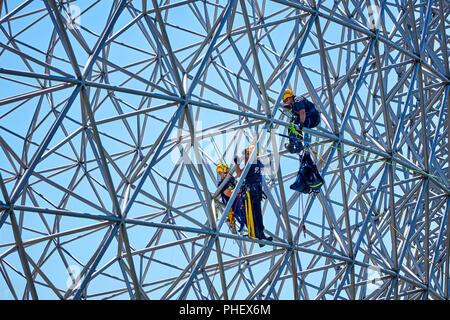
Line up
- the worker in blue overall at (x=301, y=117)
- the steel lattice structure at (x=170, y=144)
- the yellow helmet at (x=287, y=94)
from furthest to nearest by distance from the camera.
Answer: the steel lattice structure at (x=170, y=144) → the yellow helmet at (x=287, y=94) → the worker in blue overall at (x=301, y=117)

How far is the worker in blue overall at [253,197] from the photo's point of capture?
1798cm

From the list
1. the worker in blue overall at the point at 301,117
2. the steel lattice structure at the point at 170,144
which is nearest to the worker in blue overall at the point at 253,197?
the worker in blue overall at the point at 301,117

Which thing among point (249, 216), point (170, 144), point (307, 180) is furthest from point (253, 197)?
point (170, 144)

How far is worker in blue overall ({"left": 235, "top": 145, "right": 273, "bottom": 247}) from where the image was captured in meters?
18.0

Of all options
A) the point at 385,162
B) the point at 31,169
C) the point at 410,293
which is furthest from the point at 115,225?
the point at 410,293

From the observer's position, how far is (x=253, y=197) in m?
18.2

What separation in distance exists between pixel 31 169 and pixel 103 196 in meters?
13.5

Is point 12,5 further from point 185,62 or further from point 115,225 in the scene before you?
point 115,225

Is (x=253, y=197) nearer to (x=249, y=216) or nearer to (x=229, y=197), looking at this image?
(x=249, y=216)

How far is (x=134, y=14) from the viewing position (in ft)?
83.4

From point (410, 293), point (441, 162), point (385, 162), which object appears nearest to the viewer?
point (385, 162)

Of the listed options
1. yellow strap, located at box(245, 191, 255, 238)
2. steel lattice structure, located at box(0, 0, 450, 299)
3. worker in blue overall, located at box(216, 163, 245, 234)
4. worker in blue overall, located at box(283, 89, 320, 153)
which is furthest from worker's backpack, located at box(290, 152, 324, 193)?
steel lattice structure, located at box(0, 0, 450, 299)

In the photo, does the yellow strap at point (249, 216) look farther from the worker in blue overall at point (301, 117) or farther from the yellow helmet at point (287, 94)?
the yellow helmet at point (287, 94)

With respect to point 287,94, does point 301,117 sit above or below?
below
